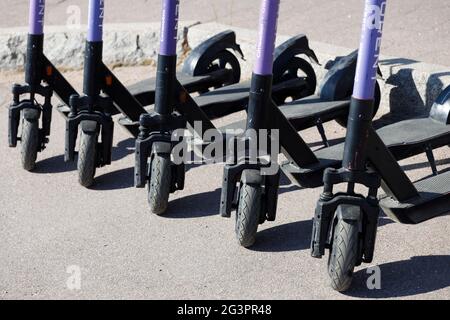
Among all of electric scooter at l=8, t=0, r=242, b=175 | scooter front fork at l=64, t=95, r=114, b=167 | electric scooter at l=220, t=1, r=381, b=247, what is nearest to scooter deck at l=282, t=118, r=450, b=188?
electric scooter at l=220, t=1, r=381, b=247

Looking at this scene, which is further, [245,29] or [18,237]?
[245,29]

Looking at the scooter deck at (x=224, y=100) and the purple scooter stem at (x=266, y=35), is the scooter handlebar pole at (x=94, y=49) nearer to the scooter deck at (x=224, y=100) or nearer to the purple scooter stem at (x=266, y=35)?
the scooter deck at (x=224, y=100)

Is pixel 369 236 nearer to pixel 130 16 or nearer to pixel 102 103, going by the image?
pixel 102 103

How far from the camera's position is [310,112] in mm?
6051

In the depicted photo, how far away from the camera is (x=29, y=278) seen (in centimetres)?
482

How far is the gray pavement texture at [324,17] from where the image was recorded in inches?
287

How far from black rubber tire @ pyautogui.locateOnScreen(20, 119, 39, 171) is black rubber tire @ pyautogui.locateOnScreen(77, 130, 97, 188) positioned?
34cm

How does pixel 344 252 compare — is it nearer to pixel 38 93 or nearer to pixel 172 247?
pixel 172 247

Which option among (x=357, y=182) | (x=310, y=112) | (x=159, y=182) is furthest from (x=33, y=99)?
(x=357, y=182)

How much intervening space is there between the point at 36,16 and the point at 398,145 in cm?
197

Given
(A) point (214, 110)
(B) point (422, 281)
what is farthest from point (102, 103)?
(B) point (422, 281)

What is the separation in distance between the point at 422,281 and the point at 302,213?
36.2 inches

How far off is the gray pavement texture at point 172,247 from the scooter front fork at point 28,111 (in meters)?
0.22
